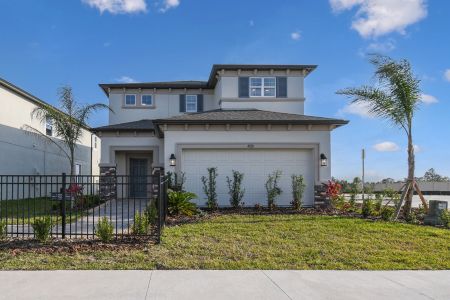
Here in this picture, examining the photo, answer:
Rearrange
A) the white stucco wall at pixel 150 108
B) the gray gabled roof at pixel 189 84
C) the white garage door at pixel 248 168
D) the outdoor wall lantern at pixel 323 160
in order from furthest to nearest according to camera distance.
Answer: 1. the white stucco wall at pixel 150 108
2. the gray gabled roof at pixel 189 84
3. the white garage door at pixel 248 168
4. the outdoor wall lantern at pixel 323 160

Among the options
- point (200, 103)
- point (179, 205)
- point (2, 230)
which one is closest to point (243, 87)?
point (200, 103)

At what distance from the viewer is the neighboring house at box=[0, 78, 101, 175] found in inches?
777

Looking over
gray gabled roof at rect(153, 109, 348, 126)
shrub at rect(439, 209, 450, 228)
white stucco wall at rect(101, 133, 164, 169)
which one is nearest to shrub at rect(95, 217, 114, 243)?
gray gabled roof at rect(153, 109, 348, 126)

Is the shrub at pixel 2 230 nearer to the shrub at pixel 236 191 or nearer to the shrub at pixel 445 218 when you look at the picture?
the shrub at pixel 236 191

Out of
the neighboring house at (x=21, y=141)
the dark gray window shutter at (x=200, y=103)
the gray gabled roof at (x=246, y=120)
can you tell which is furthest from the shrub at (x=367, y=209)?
the neighboring house at (x=21, y=141)

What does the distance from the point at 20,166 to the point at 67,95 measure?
6767 mm

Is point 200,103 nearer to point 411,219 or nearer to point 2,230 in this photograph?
point 411,219

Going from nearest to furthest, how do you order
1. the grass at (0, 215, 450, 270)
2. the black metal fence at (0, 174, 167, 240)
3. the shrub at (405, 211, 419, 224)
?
the grass at (0, 215, 450, 270), the black metal fence at (0, 174, 167, 240), the shrub at (405, 211, 419, 224)

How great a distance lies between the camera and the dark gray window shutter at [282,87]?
18938 mm

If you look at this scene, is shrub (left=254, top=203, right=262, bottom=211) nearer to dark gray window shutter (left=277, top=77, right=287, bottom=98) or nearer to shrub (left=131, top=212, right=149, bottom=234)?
shrub (left=131, top=212, right=149, bottom=234)

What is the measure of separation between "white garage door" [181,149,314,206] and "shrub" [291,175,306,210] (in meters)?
0.74

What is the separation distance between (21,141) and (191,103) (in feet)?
31.8
